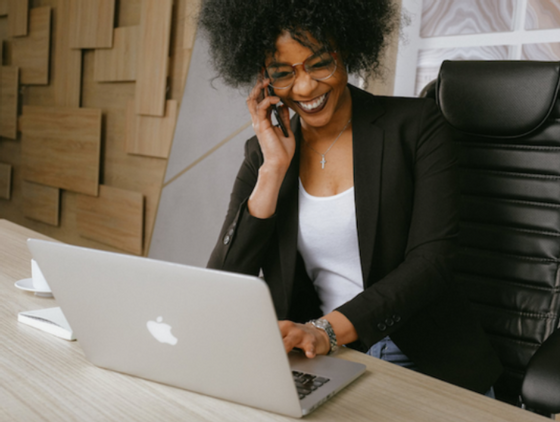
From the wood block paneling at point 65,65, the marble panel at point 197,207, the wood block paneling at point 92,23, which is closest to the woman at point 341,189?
the marble panel at point 197,207

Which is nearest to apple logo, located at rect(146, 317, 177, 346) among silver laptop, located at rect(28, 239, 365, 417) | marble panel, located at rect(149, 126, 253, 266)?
silver laptop, located at rect(28, 239, 365, 417)

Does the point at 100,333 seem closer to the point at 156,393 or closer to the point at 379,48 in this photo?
the point at 156,393

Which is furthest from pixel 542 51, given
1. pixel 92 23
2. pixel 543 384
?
pixel 92 23

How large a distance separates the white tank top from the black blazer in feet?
0.10

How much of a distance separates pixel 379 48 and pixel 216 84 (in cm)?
149

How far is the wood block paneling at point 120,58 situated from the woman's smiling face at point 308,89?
2.09 metres

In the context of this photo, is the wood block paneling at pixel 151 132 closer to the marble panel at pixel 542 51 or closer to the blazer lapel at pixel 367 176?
the marble panel at pixel 542 51

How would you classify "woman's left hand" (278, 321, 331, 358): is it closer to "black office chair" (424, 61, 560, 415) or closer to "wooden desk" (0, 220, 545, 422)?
"wooden desk" (0, 220, 545, 422)

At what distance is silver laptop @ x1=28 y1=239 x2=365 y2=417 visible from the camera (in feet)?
2.10

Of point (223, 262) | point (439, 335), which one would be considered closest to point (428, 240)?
point (439, 335)

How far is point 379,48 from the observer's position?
4.76 ft

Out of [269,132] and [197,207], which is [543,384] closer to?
[269,132]

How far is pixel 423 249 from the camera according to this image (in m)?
1.20

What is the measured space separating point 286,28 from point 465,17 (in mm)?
1067
